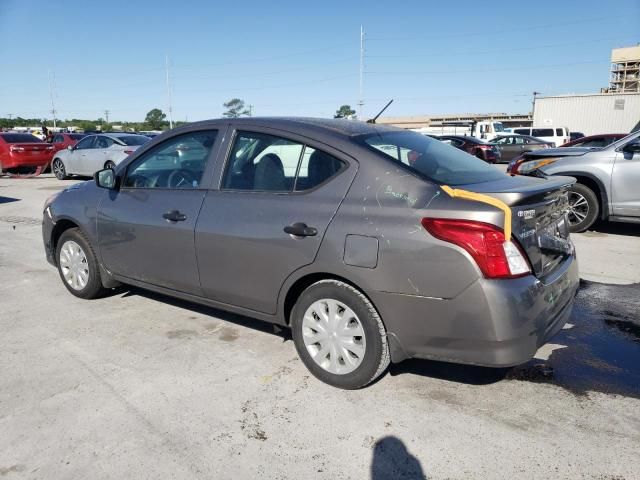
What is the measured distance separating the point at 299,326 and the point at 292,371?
37 centimetres

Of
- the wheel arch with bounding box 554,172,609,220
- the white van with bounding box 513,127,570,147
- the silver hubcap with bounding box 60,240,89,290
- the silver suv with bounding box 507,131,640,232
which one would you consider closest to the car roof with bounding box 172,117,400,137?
the silver hubcap with bounding box 60,240,89,290

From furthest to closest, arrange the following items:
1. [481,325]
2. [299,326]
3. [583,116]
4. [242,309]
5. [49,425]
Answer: [583,116], [242,309], [299,326], [49,425], [481,325]

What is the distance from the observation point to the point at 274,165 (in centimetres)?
345

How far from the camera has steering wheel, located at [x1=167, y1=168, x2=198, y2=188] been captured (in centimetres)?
383

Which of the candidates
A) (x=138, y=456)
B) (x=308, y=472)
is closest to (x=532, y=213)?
(x=308, y=472)

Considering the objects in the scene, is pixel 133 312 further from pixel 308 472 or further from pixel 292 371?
pixel 308 472

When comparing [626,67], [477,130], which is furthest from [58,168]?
[626,67]

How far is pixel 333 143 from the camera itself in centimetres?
317

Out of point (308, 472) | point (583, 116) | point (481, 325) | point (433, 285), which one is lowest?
point (308, 472)

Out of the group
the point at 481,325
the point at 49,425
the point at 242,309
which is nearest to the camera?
the point at 481,325

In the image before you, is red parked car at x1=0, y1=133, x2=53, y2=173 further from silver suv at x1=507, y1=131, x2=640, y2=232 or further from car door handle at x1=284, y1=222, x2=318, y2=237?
car door handle at x1=284, y1=222, x2=318, y2=237

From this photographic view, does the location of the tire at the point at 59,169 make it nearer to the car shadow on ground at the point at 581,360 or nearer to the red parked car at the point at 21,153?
the red parked car at the point at 21,153

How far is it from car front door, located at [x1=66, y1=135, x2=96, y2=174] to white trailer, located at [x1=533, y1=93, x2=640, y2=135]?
3426 cm

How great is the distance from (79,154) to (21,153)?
10.9 ft
